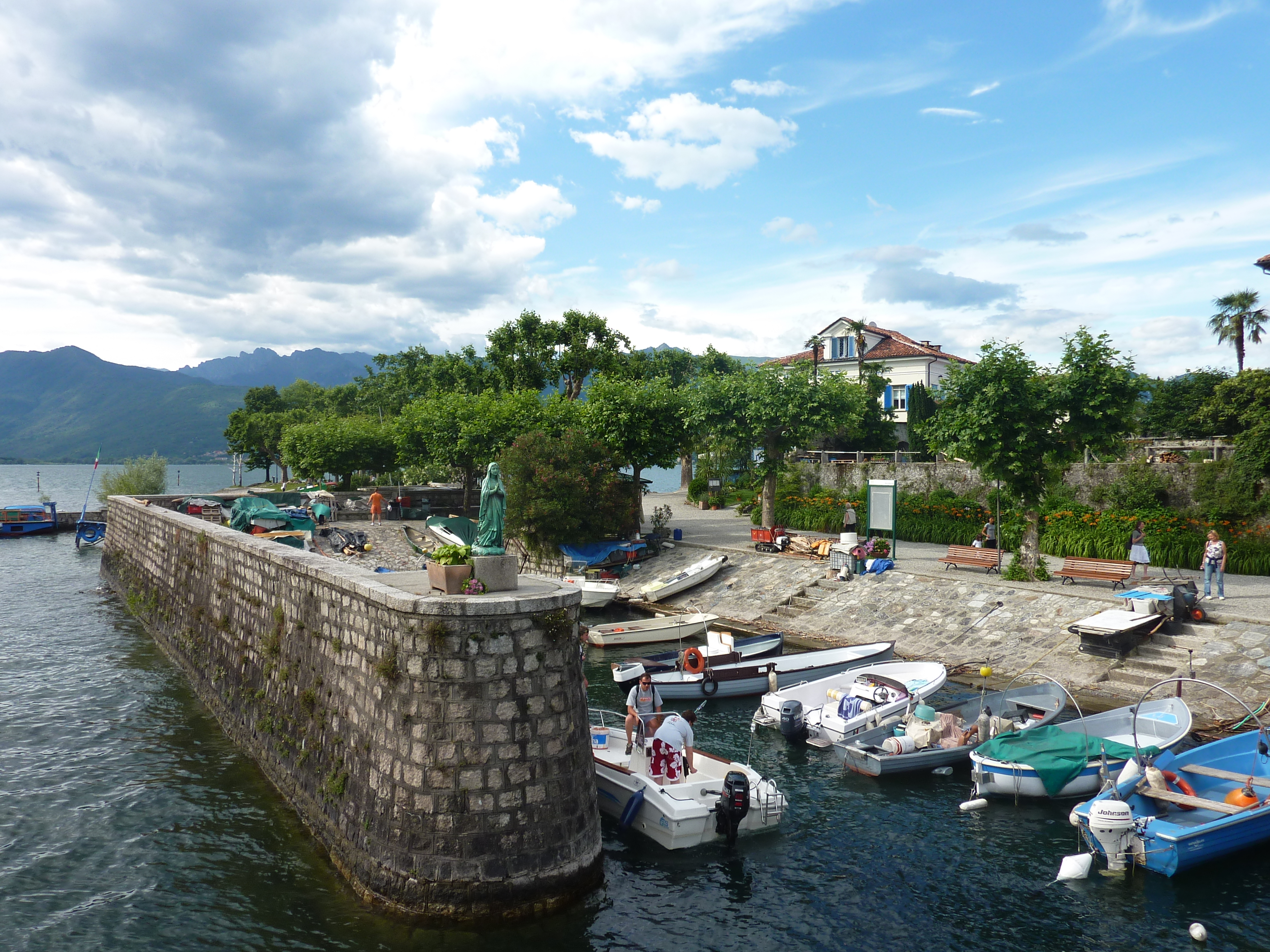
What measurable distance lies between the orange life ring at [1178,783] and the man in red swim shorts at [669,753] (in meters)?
7.37

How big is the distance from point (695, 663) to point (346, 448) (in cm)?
3492

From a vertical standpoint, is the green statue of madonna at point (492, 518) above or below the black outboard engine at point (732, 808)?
above

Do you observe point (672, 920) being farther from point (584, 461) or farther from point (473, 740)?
point (584, 461)

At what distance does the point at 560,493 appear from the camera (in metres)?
30.6

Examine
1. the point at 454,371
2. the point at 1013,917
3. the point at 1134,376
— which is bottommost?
Result: the point at 1013,917

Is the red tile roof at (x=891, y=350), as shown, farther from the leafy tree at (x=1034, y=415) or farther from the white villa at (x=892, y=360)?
the leafy tree at (x=1034, y=415)

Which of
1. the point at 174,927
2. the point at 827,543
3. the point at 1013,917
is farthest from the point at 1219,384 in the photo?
the point at 174,927

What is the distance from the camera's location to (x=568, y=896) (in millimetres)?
9602

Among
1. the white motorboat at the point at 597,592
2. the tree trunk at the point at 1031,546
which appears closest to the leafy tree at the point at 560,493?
the white motorboat at the point at 597,592

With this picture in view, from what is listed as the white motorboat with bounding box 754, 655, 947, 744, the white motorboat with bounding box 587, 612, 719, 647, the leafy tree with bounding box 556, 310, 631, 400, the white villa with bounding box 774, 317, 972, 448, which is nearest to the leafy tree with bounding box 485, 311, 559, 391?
the leafy tree with bounding box 556, 310, 631, 400

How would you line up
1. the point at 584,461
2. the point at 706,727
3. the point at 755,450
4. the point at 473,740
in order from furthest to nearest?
the point at 755,450 → the point at 584,461 → the point at 706,727 → the point at 473,740

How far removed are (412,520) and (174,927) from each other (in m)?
33.7

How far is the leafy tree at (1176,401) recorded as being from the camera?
4625 centimetres

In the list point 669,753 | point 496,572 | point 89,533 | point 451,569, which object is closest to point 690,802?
point 669,753
